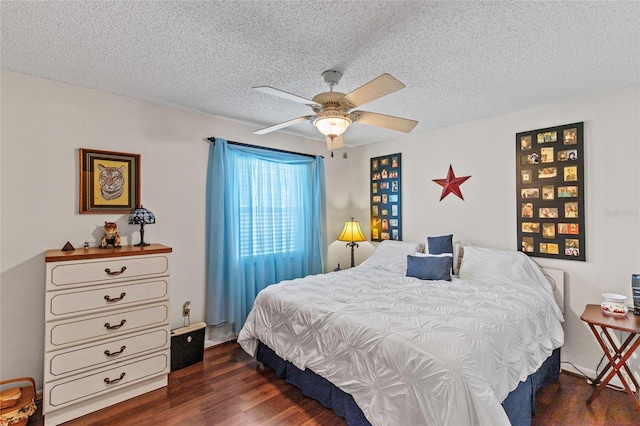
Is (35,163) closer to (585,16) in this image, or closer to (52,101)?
(52,101)

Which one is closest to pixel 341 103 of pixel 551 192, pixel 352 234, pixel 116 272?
pixel 116 272

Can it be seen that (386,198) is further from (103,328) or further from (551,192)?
(103,328)

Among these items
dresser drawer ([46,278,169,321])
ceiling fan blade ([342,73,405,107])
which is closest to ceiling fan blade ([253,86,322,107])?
ceiling fan blade ([342,73,405,107])

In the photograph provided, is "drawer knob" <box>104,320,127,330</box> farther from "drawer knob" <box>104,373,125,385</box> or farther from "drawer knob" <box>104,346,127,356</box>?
"drawer knob" <box>104,373,125,385</box>

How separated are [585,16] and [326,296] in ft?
7.65

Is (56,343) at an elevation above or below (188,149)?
below

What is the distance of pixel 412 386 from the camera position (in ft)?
4.89

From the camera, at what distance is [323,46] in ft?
5.96

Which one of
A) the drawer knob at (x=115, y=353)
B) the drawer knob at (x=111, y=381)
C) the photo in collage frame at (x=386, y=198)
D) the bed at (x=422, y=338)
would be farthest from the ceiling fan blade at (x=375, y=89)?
the drawer knob at (x=111, y=381)

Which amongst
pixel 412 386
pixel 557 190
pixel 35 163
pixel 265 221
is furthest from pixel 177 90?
pixel 557 190

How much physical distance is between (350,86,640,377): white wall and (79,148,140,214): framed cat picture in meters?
3.13

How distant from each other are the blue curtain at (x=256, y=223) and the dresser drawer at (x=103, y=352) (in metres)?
0.75

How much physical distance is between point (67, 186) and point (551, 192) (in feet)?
13.9

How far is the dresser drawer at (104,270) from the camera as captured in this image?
196 cm
